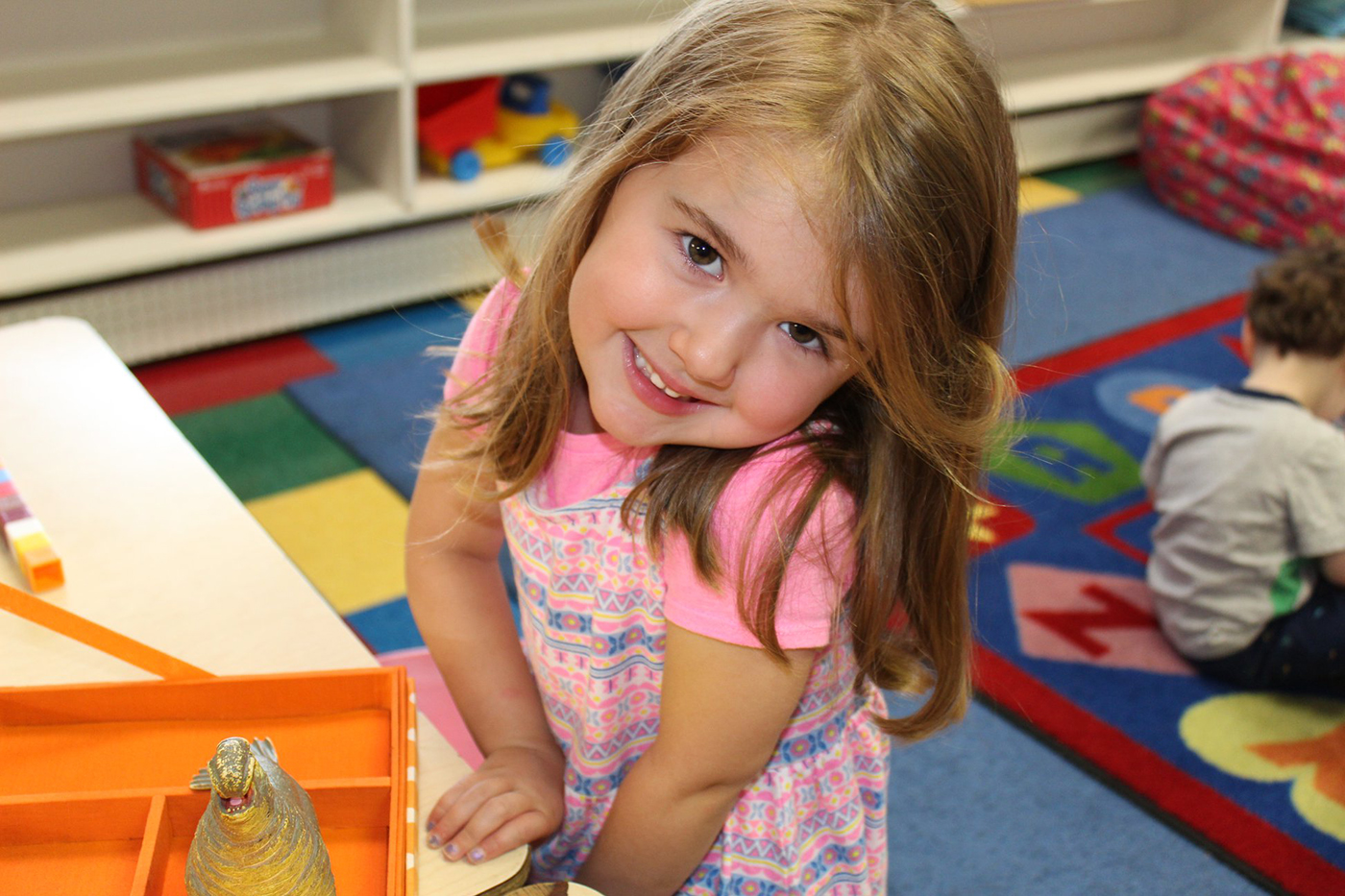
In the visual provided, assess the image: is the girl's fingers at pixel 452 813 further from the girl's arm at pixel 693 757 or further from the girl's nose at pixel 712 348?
the girl's nose at pixel 712 348

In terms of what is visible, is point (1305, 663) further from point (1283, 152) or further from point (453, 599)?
point (1283, 152)

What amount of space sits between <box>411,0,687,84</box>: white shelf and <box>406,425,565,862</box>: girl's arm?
1.52 m

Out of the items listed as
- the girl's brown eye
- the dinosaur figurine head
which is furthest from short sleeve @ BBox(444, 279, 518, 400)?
the dinosaur figurine head

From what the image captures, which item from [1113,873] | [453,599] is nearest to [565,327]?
[453,599]

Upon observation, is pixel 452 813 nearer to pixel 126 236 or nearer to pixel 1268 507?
pixel 1268 507

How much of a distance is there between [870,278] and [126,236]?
182 centimetres

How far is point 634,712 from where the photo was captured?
897mm

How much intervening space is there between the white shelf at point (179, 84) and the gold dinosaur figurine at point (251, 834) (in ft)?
5.56

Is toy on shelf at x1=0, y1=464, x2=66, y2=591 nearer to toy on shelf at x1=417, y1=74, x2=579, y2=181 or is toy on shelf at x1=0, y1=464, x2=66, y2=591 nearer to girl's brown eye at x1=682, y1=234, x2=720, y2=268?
girl's brown eye at x1=682, y1=234, x2=720, y2=268

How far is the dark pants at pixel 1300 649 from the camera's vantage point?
1.64 meters

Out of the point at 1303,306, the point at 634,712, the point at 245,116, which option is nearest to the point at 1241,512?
the point at 1303,306

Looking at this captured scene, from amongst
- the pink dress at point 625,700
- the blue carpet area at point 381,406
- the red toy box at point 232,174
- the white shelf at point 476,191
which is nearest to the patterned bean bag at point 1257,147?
the white shelf at point 476,191

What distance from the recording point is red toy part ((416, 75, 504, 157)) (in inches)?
96.8

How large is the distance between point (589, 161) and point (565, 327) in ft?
0.39
